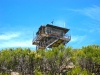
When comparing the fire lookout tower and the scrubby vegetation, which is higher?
the fire lookout tower

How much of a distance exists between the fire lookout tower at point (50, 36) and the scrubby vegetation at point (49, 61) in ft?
47.1

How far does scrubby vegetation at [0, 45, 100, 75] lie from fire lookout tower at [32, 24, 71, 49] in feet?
47.1

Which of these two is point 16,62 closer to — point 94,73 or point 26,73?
point 26,73

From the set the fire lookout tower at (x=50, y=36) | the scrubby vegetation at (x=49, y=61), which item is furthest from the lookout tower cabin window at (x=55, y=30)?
the scrubby vegetation at (x=49, y=61)

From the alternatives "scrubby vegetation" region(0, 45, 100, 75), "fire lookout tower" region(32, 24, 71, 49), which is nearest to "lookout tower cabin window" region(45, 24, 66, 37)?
"fire lookout tower" region(32, 24, 71, 49)

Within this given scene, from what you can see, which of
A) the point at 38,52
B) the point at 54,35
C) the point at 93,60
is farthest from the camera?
the point at 54,35

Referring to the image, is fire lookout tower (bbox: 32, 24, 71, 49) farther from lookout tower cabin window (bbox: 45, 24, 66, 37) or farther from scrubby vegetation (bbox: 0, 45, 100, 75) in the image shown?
scrubby vegetation (bbox: 0, 45, 100, 75)

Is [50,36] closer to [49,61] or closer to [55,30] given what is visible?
[55,30]

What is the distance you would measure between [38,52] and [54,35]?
556 inches

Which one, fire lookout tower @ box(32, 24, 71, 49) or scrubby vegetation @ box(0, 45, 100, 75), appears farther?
fire lookout tower @ box(32, 24, 71, 49)

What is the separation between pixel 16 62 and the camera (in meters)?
19.5

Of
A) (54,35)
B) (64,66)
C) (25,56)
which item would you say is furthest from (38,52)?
(54,35)

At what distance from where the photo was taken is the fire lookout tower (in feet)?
112

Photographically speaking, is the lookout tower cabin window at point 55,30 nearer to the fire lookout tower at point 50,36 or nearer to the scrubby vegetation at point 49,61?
the fire lookout tower at point 50,36
